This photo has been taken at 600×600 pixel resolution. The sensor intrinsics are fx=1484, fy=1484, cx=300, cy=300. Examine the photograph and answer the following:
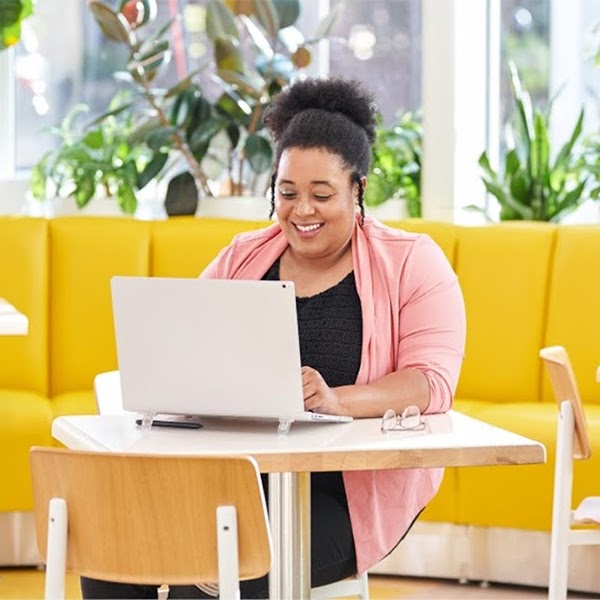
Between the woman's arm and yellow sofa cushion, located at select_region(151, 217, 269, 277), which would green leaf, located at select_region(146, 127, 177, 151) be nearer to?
yellow sofa cushion, located at select_region(151, 217, 269, 277)

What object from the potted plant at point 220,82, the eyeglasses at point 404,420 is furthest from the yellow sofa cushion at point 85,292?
the eyeglasses at point 404,420

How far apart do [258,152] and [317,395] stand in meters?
2.50

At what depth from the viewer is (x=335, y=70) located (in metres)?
5.53

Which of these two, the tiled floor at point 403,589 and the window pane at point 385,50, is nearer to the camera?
the tiled floor at point 403,589

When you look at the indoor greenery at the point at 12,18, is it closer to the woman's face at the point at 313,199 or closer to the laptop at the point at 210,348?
the woman's face at the point at 313,199

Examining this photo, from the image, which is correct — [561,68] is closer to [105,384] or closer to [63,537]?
[105,384]

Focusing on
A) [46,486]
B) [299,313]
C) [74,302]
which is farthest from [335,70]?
[46,486]

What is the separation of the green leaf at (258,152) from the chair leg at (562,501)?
202cm

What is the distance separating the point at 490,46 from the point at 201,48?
1071mm

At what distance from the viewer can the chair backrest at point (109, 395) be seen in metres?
2.64

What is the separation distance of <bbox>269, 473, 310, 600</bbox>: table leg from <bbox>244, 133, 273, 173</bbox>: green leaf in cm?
260

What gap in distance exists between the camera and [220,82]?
5.12 meters

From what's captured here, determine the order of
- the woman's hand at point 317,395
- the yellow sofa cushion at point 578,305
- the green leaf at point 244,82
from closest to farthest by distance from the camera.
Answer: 1. the woman's hand at point 317,395
2. the yellow sofa cushion at point 578,305
3. the green leaf at point 244,82

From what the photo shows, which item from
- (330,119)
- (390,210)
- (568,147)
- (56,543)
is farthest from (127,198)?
(56,543)
